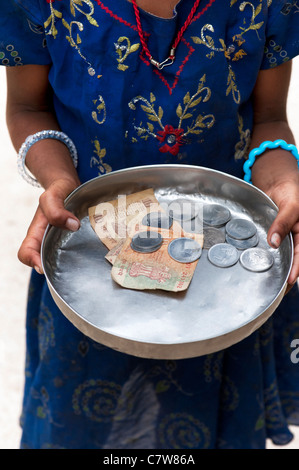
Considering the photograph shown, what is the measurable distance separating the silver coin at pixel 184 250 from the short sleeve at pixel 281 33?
1.13 feet

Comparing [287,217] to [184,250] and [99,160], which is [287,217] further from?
[99,160]

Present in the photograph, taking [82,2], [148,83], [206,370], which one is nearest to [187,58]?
[148,83]

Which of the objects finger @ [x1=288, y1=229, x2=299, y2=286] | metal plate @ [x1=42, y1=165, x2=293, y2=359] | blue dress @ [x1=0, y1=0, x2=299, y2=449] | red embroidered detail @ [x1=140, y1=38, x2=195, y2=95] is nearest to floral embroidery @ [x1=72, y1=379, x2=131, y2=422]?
blue dress @ [x1=0, y1=0, x2=299, y2=449]

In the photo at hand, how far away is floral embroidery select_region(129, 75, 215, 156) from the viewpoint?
2.85 feet

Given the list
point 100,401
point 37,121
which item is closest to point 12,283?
point 100,401

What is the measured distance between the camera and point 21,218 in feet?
7.36

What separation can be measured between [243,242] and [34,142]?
418 mm

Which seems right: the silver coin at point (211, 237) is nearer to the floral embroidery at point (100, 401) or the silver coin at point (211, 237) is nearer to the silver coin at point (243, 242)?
the silver coin at point (243, 242)

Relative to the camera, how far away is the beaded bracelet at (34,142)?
0.98 m

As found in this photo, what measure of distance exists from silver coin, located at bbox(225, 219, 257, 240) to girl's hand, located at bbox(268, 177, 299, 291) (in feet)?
0.17

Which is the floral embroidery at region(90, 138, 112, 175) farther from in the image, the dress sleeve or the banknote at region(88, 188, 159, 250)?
the dress sleeve

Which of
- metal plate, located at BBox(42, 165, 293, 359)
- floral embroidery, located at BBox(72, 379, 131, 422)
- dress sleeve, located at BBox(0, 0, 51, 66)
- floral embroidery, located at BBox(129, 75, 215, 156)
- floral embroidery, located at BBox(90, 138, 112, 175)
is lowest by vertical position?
floral embroidery, located at BBox(72, 379, 131, 422)

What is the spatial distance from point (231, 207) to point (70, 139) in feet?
1.02

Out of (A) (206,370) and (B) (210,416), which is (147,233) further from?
(B) (210,416)
